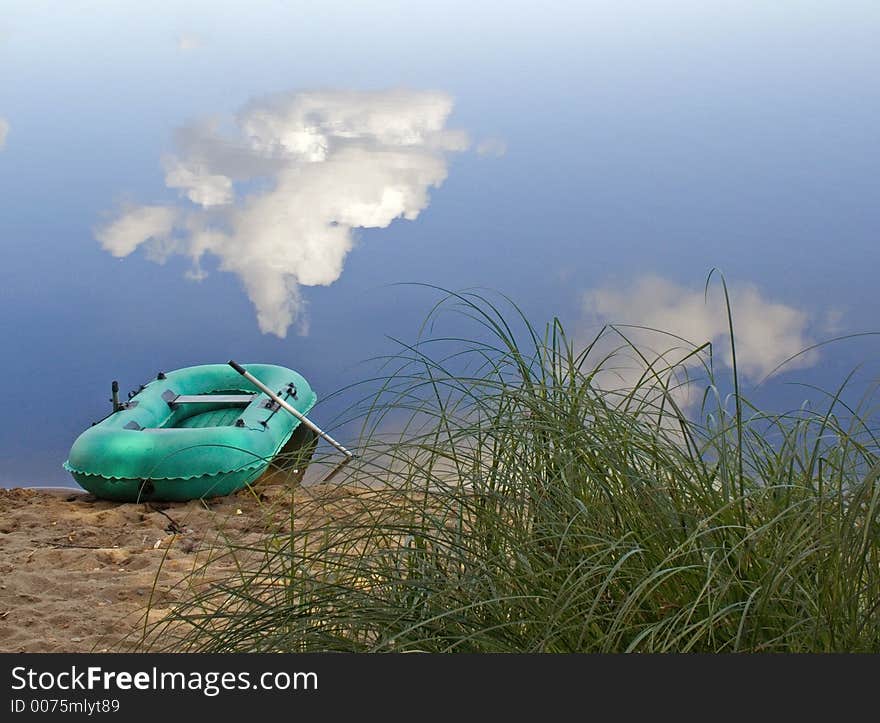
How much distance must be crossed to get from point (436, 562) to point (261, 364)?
642cm

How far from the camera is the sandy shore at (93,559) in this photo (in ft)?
14.9

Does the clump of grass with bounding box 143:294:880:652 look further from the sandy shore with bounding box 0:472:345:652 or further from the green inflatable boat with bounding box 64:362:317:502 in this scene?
the green inflatable boat with bounding box 64:362:317:502

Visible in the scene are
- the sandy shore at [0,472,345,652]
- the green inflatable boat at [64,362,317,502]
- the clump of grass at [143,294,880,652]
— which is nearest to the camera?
the clump of grass at [143,294,880,652]

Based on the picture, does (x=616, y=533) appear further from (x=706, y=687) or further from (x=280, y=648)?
(x=280, y=648)

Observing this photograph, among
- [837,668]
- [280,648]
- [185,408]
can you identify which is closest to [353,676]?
[280,648]

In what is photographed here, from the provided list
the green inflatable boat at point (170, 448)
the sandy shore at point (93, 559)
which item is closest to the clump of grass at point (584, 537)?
the sandy shore at point (93, 559)

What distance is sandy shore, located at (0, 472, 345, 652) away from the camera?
4551mm

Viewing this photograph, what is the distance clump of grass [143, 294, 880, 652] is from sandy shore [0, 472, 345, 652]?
126cm

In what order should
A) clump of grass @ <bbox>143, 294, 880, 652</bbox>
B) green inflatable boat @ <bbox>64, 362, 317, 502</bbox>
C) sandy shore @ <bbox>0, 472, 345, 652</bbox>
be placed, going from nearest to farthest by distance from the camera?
clump of grass @ <bbox>143, 294, 880, 652</bbox>, sandy shore @ <bbox>0, 472, 345, 652</bbox>, green inflatable boat @ <bbox>64, 362, 317, 502</bbox>

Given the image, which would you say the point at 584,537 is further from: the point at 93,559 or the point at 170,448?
the point at 170,448

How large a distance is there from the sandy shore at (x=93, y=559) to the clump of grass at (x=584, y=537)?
1.26 metres

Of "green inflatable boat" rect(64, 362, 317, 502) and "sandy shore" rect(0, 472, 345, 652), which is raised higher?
"green inflatable boat" rect(64, 362, 317, 502)

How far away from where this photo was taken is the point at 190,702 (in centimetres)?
204

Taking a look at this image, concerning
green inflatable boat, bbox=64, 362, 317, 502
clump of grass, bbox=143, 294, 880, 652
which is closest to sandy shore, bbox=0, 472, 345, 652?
green inflatable boat, bbox=64, 362, 317, 502
